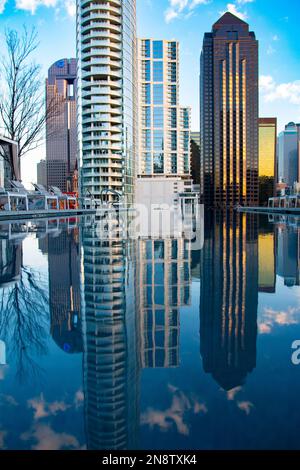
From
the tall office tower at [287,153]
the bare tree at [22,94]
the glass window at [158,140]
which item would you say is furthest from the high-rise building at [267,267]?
the tall office tower at [287,153]

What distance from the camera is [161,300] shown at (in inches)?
94.3

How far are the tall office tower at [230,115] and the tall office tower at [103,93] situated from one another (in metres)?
49.9

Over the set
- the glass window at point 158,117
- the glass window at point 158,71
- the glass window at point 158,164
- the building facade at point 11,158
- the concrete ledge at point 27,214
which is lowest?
the concrete ledge at point 27,214

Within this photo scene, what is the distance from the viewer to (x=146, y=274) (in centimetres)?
324

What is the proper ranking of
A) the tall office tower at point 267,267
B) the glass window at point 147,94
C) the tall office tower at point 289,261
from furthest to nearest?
1. the glass window at point 147,94
2. the tall office tower at point 289,261
3. the tall office tower at point 267,267

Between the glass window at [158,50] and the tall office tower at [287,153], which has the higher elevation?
the glass window at [158,50]

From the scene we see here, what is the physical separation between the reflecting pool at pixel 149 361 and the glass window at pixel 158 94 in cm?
8691

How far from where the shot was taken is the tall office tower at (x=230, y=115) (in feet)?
322

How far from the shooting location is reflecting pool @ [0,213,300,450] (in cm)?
101

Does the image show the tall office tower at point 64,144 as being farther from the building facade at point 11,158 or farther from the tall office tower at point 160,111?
the building facade at point 11,158

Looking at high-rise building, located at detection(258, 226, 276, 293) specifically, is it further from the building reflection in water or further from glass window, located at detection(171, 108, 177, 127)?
glass window, located at detection(171, 108, 177, 127)

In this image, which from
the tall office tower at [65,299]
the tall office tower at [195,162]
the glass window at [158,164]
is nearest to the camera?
the tall office tower at [65,299]

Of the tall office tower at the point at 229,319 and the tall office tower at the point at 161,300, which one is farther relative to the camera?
the tall office tower at the point at 161,300

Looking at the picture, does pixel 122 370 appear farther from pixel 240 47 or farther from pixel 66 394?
pixel 240 47
